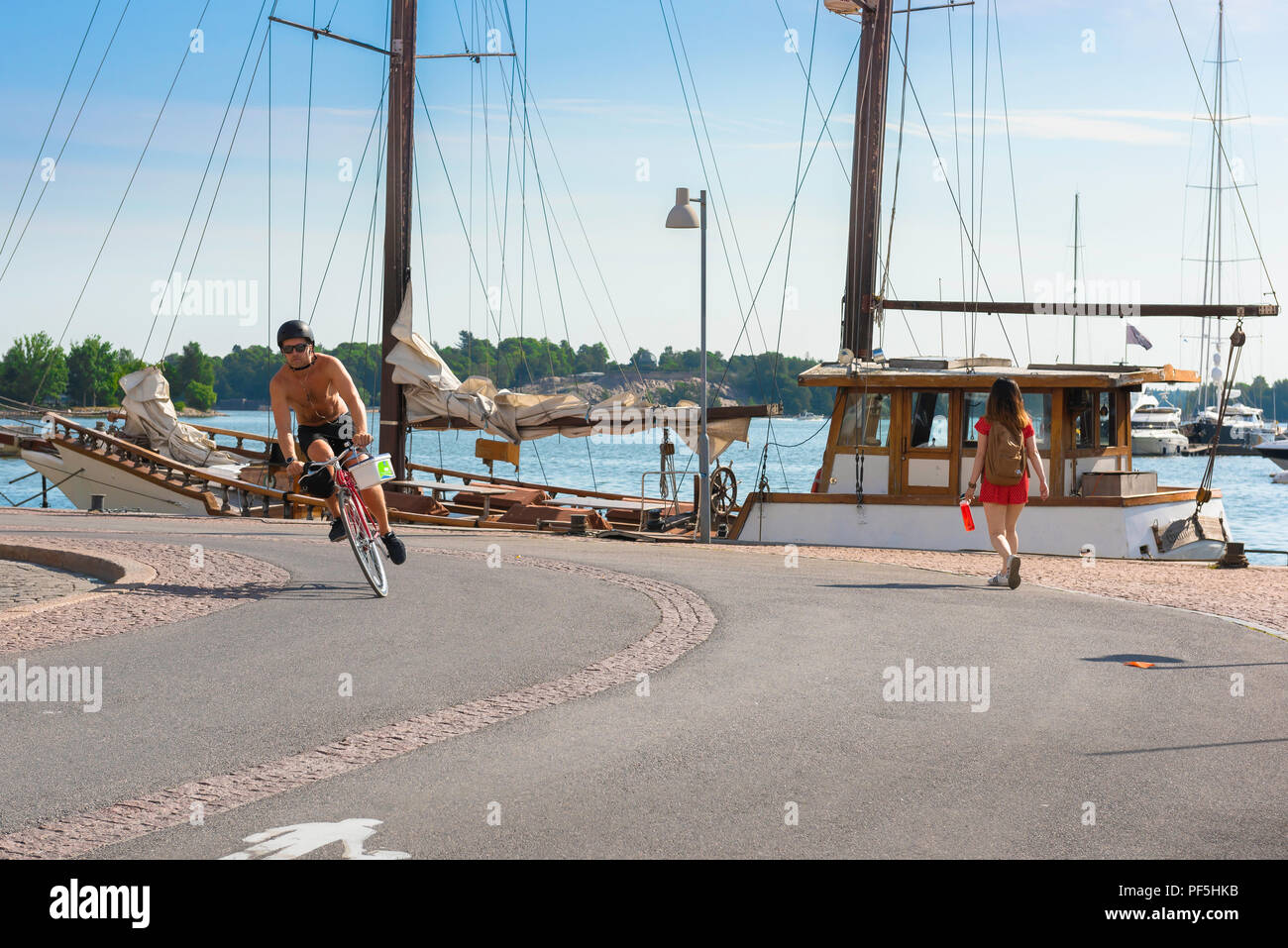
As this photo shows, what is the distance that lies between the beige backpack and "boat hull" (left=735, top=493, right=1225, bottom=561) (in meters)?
7.00

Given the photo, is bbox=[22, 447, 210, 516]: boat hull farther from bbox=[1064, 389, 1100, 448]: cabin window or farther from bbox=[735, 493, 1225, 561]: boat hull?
bbox=[1064, 389, 1100, 448]: cabin window

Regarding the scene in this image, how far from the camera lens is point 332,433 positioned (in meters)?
10.7

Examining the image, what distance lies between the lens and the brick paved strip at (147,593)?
346 inches

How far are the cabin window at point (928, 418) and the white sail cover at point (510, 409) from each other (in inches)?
130

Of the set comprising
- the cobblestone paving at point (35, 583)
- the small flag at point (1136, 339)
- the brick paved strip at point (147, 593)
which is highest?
the small flag at point (1136, 339)

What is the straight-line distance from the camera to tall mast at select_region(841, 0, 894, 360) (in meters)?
24.1

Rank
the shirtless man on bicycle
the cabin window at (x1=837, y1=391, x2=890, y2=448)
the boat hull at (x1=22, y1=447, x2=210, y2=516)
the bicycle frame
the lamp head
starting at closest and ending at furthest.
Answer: the shirtless man on bicycle → the bicycle frame → the lamp head → the cabin window at (x1=837, y1=391, x2=890, y2=448) → the boat hull at (x1=22, y1=447, x2=210, y2=516)

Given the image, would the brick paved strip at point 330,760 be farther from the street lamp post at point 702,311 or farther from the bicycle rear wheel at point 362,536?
the street lamp post at point 702,311

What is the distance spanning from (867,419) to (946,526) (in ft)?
6.86

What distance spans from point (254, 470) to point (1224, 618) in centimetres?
2041

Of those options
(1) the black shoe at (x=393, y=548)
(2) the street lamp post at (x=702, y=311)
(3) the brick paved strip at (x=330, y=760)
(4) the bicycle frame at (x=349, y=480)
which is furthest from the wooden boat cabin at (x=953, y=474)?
(3) the brick paved strip at (x=330, y=760)

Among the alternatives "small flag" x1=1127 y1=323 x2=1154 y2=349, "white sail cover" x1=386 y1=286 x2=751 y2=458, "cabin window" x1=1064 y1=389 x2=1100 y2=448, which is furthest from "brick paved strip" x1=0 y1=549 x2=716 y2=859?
"small flag" x1=1127 y1=323 x2=1154 y2=349

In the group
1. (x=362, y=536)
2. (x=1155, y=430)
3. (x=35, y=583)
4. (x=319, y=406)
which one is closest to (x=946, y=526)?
(x=362, y=536)
